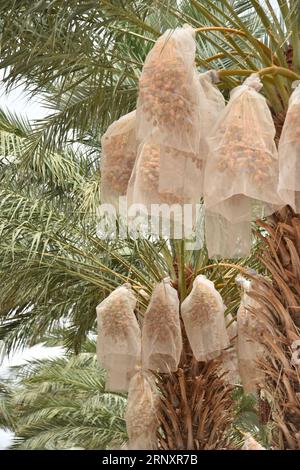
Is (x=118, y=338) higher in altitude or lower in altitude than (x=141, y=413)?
higher

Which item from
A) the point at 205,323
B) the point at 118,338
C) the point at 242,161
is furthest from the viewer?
the point at 205,323

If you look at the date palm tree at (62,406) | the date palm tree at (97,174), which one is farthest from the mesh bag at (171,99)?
the date palm tree at (62,406)

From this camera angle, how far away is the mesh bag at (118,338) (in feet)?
18.2

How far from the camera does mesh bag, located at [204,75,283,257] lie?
310 cm

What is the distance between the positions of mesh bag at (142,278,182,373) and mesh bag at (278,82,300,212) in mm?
2574

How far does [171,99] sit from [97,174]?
4.54 meters

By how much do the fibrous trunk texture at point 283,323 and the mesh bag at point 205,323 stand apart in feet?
5.63

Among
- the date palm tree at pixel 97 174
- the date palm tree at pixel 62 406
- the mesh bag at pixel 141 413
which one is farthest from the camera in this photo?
the date palm tree at pixel 62 406

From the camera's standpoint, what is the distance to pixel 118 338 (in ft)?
18.2

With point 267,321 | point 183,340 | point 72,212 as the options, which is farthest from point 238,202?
point 72,212

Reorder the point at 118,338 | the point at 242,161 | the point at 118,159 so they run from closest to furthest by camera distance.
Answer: the point at 242,161
the point at 118,159
the point at 118,338

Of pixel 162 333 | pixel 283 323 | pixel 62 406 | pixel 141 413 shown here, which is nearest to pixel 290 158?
pixel 283 323

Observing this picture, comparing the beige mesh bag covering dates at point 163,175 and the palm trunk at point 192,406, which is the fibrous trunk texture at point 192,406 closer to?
the palm trunk at point 192,406

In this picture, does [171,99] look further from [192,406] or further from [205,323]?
[192,406]
